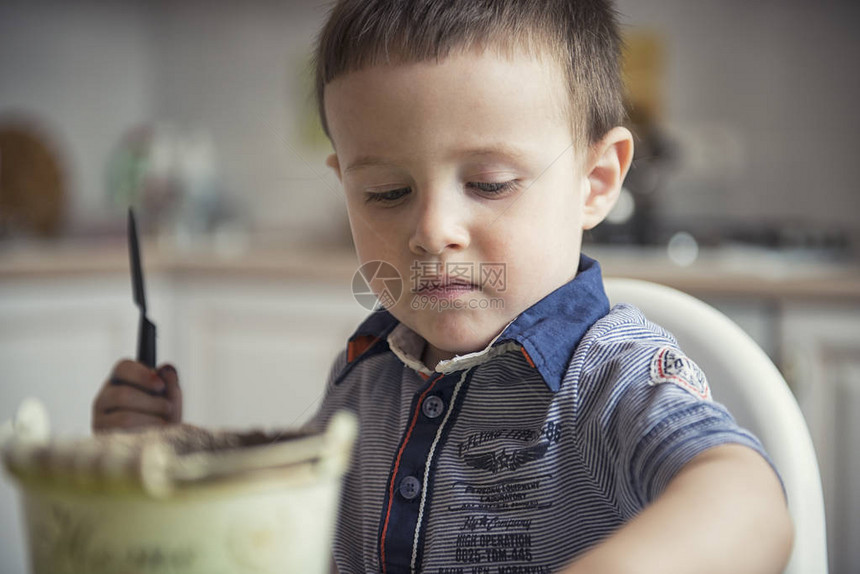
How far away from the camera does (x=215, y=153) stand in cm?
242

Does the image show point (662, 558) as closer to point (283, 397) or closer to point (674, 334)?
point (674, 334)

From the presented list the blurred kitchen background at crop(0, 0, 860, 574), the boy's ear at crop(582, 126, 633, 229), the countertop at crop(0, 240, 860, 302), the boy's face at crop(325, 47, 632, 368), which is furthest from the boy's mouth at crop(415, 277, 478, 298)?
the countertop at crop(0, 240, 860, 302)

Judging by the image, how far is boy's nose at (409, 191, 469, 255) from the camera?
55cm

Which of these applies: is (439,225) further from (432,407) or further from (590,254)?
(590,254)

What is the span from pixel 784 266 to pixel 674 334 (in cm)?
96

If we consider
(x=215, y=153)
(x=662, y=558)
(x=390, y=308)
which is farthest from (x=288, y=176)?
(x=662, y=558)

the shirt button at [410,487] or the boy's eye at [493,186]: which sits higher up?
the boy's eye at [493,186]

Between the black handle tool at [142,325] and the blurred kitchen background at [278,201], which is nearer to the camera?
the black handle tool at [142,325]

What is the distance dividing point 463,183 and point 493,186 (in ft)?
0.07

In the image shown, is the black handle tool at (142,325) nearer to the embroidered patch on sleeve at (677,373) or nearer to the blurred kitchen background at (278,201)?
the embroidered patch on sleeve at (677,373)

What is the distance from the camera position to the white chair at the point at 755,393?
0.58m

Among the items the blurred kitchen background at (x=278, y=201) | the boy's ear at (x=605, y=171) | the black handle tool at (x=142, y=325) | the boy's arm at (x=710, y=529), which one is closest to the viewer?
the boy's arm at (x=710, y=529)

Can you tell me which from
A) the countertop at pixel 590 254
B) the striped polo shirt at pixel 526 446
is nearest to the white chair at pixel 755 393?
the striped polo shirt at pixel 526 446

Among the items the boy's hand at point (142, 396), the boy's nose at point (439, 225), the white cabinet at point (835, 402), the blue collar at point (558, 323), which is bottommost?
the white cabinet at point (835, 402)
